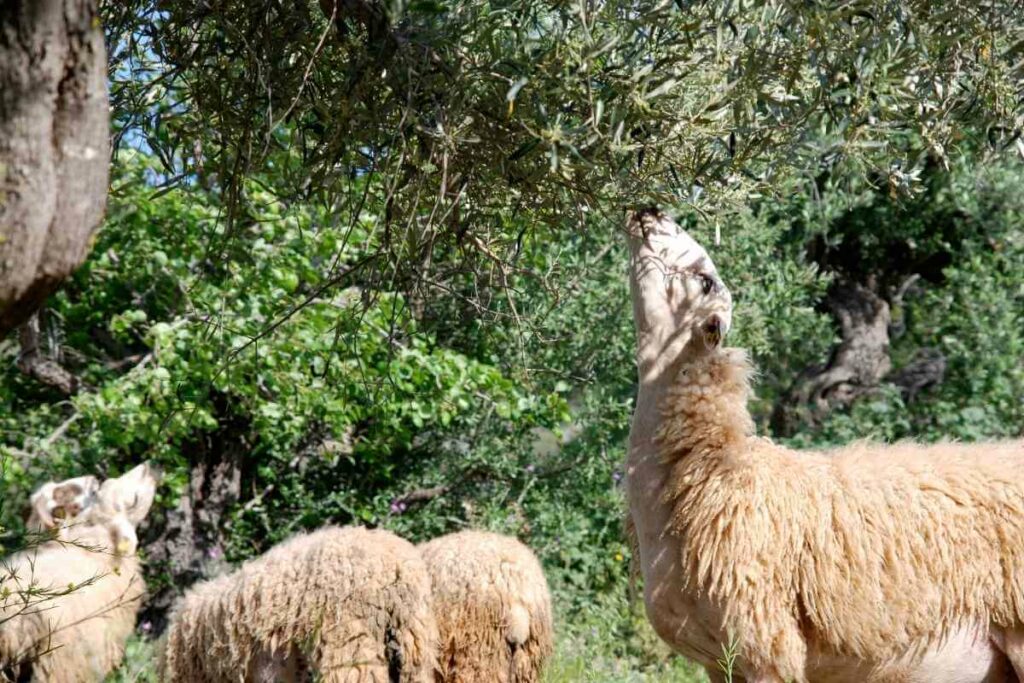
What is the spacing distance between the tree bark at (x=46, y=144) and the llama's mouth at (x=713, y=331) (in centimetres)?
272

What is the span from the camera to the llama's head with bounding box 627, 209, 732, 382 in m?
4.29

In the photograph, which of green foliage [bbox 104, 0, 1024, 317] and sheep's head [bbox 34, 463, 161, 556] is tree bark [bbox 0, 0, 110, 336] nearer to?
green foliage [bbox 104, 0, 1024, 317]

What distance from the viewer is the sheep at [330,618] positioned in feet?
17.6

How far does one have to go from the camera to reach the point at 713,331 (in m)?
4.28

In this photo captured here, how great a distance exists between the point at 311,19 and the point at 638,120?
3.56ft

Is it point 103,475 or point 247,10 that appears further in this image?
point 103,475

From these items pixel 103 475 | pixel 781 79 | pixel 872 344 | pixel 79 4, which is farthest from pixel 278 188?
pixel 872 344

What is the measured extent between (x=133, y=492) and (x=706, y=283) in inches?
164

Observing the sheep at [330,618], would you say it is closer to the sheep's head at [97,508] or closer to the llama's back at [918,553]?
the sheep's head at [97,508]

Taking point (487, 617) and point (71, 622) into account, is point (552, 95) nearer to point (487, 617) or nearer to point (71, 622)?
point (487, 617)

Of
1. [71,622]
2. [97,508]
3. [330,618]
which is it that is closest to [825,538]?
[330,618]

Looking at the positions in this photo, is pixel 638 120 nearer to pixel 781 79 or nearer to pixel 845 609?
pixel 781 79

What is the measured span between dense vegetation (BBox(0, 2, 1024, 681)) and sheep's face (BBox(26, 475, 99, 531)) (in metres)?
0.27

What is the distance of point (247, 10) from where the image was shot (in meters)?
3.53
